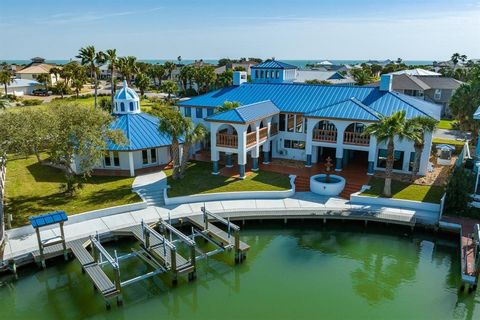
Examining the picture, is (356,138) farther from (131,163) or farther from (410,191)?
(131,163)

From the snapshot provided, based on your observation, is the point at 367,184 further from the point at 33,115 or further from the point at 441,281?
the point at 33,115

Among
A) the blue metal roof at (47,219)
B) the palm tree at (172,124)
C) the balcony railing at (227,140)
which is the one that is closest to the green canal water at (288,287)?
the blue metal roof at (47,219)

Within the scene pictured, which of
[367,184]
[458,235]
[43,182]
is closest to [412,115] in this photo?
[367,184]

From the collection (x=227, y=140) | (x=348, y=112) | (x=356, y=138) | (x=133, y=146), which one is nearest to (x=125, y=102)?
(x=133, y=146)

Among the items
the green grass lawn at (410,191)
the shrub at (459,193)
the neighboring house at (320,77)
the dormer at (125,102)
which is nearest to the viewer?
the shrub at (459,193)

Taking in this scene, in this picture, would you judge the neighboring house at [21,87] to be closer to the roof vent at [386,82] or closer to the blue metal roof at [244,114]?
the blue metal roof at [244,114]

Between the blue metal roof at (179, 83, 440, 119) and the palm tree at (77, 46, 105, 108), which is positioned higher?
the palm tree at (77, 46, 105, 108)

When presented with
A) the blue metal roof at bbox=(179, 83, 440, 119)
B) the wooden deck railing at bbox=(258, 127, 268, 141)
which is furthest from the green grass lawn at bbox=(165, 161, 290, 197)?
the blue metal roof at bbox=(179, 83, 440, 119)

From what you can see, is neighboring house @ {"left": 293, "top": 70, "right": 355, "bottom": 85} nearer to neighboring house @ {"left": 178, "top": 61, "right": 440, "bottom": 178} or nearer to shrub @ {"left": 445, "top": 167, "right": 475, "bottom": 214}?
neighboring house @ {"left": 178, "top": 61, "right": 440, "bottom": 178}
